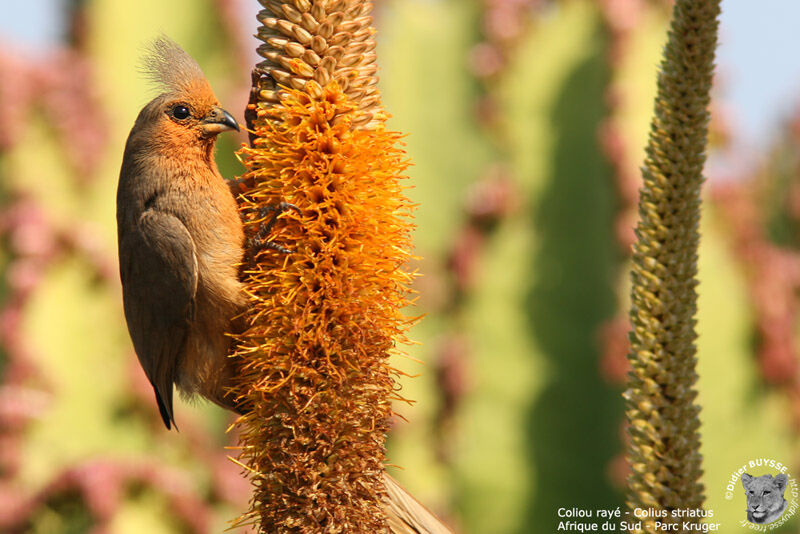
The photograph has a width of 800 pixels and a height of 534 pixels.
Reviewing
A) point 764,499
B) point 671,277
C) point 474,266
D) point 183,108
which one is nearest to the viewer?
point 671,277

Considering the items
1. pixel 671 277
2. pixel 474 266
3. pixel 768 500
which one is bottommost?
pixel 768 500

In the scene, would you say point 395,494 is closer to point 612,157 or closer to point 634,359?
point 634,359

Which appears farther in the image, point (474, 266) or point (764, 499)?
point (474, 266)

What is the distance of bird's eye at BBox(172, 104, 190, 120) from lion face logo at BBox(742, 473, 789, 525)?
200 centimetres

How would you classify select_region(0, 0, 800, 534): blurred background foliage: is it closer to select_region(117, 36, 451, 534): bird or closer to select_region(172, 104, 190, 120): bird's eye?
select_region(117, 36, 451, 534): bird

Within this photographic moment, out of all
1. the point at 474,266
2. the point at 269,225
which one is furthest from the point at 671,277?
the point at 474,266

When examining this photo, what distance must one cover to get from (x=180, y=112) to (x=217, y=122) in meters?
0.13

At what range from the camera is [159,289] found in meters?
2.68

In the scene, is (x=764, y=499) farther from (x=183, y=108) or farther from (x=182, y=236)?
(x=183, y=108)

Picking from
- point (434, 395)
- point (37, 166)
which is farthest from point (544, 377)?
point (37, 166)

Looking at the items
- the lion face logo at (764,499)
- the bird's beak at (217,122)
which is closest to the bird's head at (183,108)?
the bird's beak at (217,122)

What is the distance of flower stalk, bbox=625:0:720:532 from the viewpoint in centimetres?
168

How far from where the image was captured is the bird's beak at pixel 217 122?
2.51 m

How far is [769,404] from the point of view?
17.9 ft
